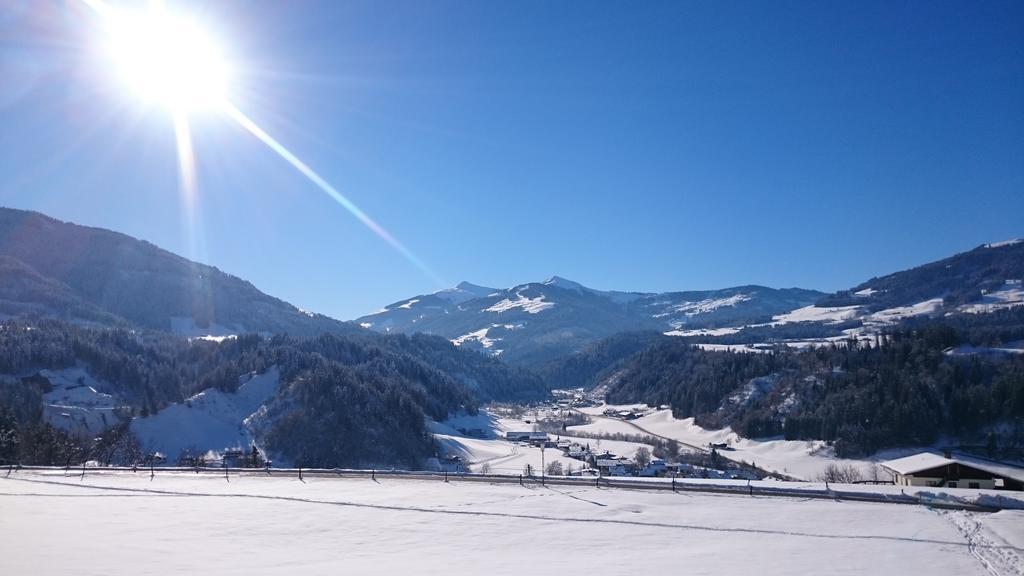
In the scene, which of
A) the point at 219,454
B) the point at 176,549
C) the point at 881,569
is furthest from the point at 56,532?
the point at 219,454

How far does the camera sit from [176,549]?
23.8 metres

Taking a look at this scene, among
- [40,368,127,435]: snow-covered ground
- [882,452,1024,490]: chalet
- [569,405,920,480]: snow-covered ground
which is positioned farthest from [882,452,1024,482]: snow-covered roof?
[40,368,127,435]: snow-covered ground

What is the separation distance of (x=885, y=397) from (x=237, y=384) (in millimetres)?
139709

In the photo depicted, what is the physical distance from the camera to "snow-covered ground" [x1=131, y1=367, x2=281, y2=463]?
115 meters

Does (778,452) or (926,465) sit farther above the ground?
(926,465)

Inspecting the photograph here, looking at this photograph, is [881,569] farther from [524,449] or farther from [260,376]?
[260,376]

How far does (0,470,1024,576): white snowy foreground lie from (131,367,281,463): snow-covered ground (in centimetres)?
7764

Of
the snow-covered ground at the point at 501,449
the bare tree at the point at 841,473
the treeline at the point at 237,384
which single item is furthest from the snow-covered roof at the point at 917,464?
the treeline at the point at 237,384

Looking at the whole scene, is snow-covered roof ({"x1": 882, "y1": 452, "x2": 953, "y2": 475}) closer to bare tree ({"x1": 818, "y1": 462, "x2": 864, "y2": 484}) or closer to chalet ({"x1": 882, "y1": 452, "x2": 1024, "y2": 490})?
chalet ({"x1": 882, "y1": 452, "x2": 1024, "y2": 490})

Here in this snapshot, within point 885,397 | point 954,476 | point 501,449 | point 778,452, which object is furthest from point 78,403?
point 885,397

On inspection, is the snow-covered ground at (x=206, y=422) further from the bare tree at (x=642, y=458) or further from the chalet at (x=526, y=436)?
the bare tree at (x=642, y=458)

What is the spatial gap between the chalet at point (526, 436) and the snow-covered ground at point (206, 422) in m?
61.9

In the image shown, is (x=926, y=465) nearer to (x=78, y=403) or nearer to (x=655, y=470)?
(x=655, y=470)

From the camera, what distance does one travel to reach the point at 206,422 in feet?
410
